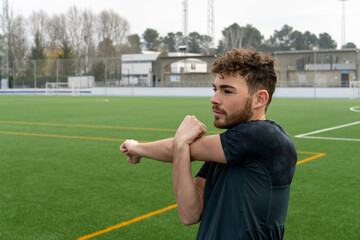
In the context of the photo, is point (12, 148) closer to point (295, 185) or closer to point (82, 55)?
point (295, 185)

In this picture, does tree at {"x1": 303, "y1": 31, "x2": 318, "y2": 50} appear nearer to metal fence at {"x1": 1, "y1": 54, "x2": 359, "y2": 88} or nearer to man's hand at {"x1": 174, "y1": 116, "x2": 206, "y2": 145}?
metal fence at {"x1": 1, "y1": 54, "x2": 359, "y2": 88}

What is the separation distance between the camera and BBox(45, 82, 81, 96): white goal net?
2126 inches

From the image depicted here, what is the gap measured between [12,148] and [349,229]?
7711 millimetres

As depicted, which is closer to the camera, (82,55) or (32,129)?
(32,129)

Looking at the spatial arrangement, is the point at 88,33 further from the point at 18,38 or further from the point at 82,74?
the point at 82,74

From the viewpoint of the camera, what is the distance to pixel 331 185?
6.68 metres

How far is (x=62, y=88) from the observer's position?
56.6 m

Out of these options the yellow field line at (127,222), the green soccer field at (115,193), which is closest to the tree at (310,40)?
the green soccer field at (115,193)

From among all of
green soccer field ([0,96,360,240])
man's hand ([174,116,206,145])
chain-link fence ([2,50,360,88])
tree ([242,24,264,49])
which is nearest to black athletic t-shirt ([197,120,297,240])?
man's hand ([174,116,206,145])

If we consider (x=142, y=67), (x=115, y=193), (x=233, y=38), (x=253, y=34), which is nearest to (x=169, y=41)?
(x=253, y=34)

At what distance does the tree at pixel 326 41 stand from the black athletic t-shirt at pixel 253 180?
153 m

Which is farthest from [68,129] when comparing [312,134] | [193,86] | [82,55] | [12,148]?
[82,55]

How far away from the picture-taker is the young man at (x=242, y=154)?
6.93 ft

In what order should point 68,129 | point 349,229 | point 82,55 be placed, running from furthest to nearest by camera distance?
point 82,55 < point 68,129 < point 349,229
